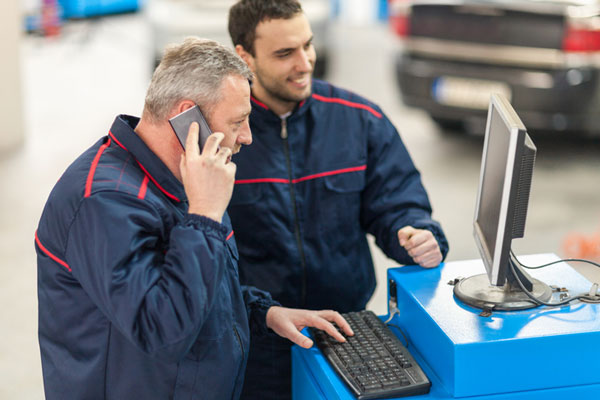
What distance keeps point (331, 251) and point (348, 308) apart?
20 cm

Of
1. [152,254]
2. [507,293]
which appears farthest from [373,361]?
[152,254]

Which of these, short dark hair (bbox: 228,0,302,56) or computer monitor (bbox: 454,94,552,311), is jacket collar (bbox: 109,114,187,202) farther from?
short dark hair (bbox: 228,0,302,56)

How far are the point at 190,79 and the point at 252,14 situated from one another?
2.72 ft

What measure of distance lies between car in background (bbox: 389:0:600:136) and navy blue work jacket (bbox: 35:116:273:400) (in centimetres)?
380

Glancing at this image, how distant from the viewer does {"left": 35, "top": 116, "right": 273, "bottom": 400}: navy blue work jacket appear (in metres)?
1.55

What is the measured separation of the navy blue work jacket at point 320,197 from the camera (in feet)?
7.81

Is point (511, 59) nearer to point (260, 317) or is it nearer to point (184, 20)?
point (184, 20)

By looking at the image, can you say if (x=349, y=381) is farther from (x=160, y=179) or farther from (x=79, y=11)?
(x=79, y=11)

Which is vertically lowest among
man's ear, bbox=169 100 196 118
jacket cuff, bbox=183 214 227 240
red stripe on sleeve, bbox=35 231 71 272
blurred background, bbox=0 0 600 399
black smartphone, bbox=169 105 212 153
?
blurred background, bbox=0 0 600 399

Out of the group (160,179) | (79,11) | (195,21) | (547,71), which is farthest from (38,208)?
(79,11)

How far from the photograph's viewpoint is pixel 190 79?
1.68 meters

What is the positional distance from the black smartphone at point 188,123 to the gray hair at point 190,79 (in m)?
0.03

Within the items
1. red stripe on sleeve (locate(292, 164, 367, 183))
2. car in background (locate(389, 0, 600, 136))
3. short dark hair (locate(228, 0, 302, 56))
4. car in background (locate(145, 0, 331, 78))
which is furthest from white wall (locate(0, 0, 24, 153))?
red stripe on sleeve (locate(292, 164, 367, 183))

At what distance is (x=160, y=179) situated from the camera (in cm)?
173
